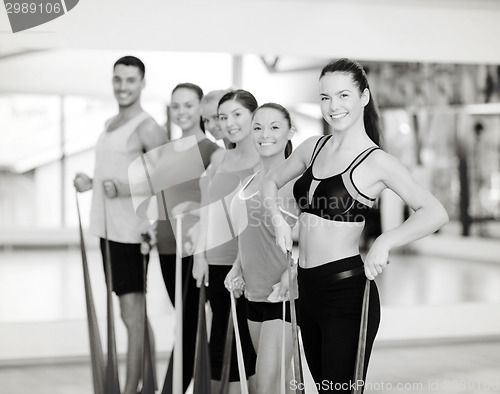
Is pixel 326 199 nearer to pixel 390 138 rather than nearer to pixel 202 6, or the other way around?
pixel 202 6

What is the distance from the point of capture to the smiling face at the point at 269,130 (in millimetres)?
2736

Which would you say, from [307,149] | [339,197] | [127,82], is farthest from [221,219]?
[127,82]

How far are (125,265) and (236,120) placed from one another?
3.76 feet

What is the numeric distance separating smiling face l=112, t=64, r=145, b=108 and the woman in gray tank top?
1267 mm

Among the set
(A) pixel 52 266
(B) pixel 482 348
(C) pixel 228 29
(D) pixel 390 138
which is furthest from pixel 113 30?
(D) pixel 390 138

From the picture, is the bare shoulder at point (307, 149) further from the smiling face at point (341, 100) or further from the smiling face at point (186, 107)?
the smiling face at point (186, 107)

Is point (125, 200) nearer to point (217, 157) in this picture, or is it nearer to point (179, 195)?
point (179, 195)

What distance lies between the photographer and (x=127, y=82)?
3.83 meters

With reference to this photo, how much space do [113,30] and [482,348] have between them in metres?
3.59

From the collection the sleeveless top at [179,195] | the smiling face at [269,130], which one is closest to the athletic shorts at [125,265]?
the sleeveless top at [179,195]
